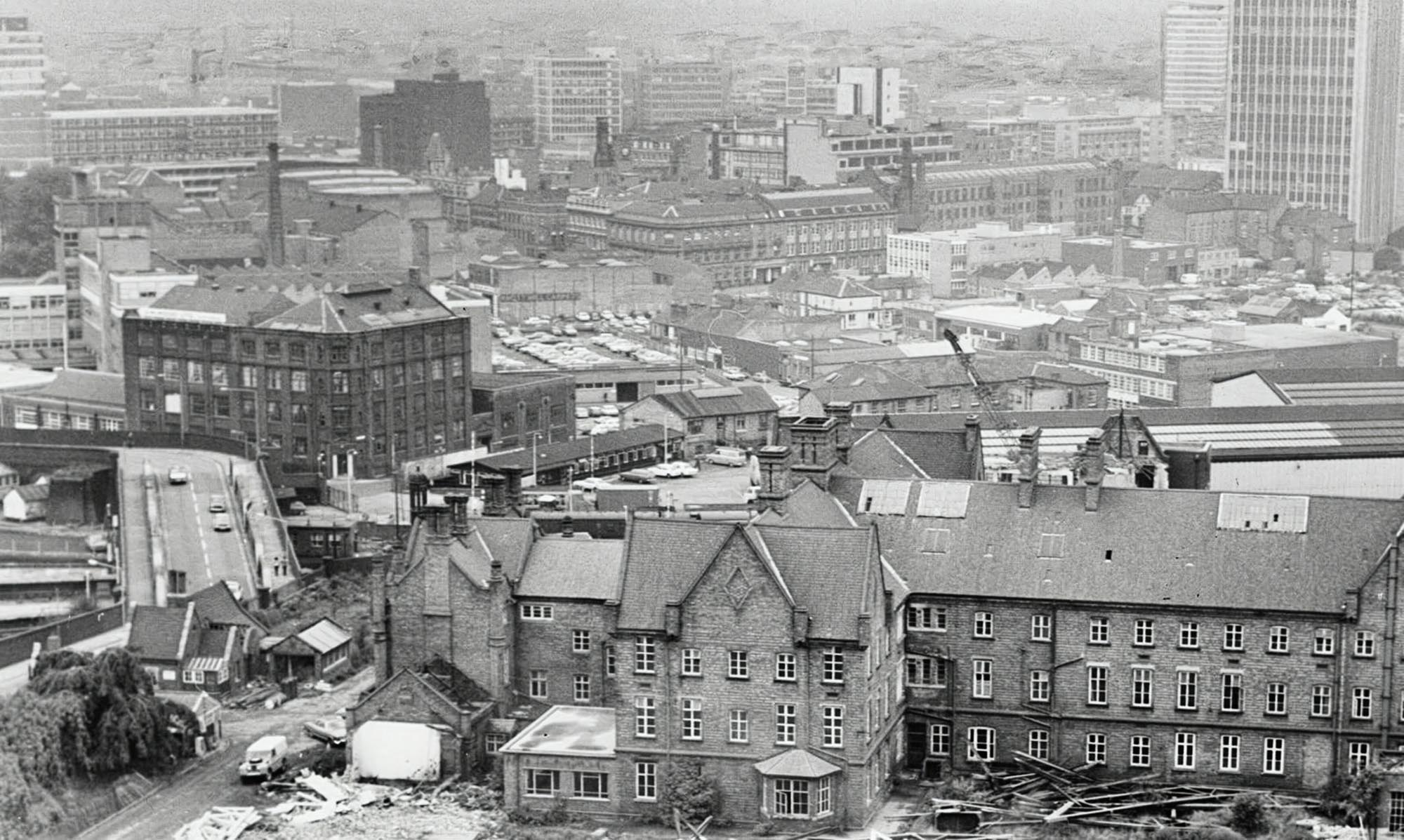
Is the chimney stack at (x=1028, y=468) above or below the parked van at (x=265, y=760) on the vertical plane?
above

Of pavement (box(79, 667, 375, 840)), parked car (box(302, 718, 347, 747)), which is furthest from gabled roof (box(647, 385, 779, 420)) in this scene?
parked car (box(302, 718, 347, 747))

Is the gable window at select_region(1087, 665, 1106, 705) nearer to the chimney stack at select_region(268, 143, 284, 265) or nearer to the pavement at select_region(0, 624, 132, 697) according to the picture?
the pavement at select_region(0, 624, 132, 697)

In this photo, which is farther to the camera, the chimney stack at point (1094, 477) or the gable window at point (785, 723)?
the chimney stack at point (1094, 477)

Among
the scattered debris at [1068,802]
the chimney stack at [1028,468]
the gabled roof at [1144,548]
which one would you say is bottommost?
the scattered debris at [1068,802]

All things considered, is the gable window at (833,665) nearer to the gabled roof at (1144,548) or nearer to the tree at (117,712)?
the gabled roof at (1144,548)

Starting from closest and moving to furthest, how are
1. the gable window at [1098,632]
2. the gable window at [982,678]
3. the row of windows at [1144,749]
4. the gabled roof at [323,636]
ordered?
the row of windows at [1144,749]
the gable window at [1098,632]
the gable window at [982,678]
the gabled roof at [323,636]

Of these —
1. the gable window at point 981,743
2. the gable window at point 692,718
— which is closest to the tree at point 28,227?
the gable window at point 981,743
